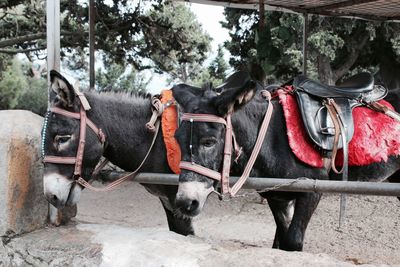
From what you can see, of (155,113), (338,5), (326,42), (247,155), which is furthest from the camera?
(326,42)

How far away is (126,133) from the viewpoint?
133 inches

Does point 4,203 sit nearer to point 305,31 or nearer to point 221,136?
point 221,136

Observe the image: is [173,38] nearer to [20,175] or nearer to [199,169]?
[20,175]

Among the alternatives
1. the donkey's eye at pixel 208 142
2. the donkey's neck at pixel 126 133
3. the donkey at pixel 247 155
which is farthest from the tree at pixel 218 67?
the donkey's eye at pixel 208 142

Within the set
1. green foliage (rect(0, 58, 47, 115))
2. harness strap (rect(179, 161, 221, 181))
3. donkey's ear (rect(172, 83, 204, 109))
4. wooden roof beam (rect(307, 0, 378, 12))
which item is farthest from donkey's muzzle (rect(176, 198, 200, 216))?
green foliage (rect(0, 58, 47, 115))

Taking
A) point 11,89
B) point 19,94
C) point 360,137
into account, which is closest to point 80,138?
point 360,137

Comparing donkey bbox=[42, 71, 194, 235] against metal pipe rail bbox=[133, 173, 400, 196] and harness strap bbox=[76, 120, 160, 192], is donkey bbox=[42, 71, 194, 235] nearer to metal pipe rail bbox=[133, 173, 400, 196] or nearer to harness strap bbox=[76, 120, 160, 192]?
harness strap bbox=[76, 120, 160, 192]

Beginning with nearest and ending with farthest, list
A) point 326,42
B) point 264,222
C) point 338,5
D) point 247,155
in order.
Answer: point 247,155, point 338,5, point 264,222, point 326,42

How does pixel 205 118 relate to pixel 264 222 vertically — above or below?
above

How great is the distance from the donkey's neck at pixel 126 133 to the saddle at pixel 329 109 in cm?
105

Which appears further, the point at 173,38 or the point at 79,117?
the point at 173,38

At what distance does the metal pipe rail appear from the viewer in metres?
2.17

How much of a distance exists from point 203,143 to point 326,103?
110cm

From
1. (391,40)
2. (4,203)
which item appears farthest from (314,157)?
(391,40)
